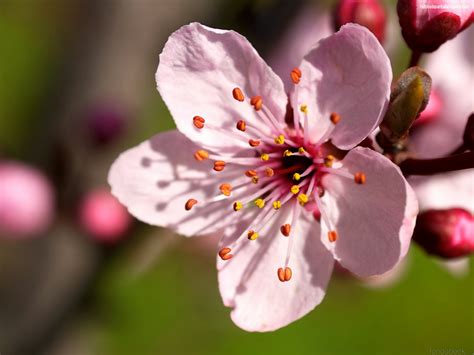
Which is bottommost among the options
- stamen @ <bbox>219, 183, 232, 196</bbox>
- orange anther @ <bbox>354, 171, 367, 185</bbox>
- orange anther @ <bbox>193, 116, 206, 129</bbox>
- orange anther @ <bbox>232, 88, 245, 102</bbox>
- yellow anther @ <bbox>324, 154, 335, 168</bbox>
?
stamen @ <bbox>219, 183, 232, 196</bbox>

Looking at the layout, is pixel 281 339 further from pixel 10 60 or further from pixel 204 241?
pixel 10 60

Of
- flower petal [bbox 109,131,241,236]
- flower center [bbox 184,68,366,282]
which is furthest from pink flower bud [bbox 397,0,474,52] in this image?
flower petal [bbox 109,131,241,236]

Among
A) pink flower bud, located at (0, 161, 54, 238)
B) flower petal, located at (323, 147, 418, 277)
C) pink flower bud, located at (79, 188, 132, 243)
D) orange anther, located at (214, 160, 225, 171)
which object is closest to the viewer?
flower petal, located at (323, 147, 418, 277)

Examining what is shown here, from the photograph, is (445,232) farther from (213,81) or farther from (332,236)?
(213,81)

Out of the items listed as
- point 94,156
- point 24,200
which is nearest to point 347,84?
point 94,156

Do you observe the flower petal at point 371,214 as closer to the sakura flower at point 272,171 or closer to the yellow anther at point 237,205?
the sakura flower at point 272,171

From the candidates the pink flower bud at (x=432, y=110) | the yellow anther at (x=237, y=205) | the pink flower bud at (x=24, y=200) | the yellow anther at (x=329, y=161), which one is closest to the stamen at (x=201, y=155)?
the yellow anther at (x=237, y=205)

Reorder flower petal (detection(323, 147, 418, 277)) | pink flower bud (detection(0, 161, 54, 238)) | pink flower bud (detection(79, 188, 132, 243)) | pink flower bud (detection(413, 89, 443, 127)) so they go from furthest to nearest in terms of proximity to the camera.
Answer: pink flower bud (detection(0, 161, 54, 238)), pink flower bud (detection(79, 188, 132, 243)), pink flower bud (detection(413, 89, 443, 127)), flower petal (detection(323, 147, 418, 277))

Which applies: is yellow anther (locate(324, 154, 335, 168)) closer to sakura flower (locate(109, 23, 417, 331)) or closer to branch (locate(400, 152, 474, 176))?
sakura flower (locate(109, 23, 417, 331))
